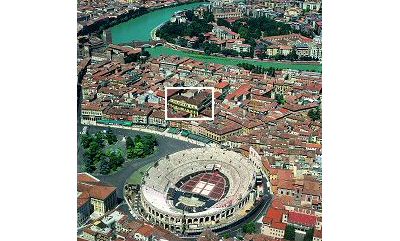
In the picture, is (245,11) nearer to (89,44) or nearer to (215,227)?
(89,44)

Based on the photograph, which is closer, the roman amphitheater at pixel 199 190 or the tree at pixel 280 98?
the roman amphitheater at pixel 199 190

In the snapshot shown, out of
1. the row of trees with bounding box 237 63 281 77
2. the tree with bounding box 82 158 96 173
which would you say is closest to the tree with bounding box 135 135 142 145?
the tree with bounding box 82 158 96 173

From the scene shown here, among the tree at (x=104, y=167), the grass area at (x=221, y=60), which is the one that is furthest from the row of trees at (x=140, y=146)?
the grass area at (x=221, y=60)

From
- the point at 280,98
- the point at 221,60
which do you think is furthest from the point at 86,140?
the point at 280,98

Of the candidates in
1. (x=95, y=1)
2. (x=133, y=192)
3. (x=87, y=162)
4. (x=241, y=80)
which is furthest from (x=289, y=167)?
(x=95, y=1)

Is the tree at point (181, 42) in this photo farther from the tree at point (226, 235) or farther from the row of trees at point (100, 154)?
the tree at point (226, 235)

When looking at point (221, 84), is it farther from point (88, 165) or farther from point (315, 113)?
point (88, 165)

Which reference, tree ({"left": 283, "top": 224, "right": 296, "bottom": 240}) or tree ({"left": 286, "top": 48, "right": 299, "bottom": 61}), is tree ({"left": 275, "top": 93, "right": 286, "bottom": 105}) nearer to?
tree ({"left": 286, "top": 48, "right": 299, "bottom": 61})

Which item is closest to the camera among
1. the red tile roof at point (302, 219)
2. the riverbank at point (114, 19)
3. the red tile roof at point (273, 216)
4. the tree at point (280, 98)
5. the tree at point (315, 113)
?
the red tile roof at point (302, 219)
